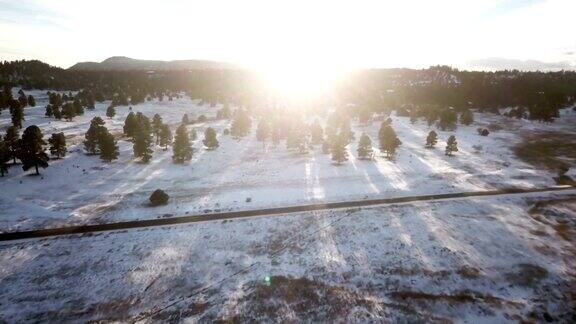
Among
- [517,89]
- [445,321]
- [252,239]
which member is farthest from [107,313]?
[517,89]

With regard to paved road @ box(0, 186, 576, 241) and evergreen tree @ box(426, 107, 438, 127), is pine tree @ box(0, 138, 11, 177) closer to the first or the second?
paved road @ box(0, 186, 576, 241)

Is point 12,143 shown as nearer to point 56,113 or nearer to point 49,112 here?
point 56,113

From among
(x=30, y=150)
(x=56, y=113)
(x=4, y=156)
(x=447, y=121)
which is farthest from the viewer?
(x=447, y=121)

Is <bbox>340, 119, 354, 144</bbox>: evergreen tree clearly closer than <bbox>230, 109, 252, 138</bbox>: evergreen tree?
Yes

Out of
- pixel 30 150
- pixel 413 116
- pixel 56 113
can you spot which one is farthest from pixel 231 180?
pixel 413 116

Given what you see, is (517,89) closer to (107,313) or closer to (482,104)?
(482,104)

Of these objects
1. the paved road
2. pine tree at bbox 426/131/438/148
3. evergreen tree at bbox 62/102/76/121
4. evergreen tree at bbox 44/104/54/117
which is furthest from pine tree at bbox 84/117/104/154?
pine tree at bbox 426/131/438/148
